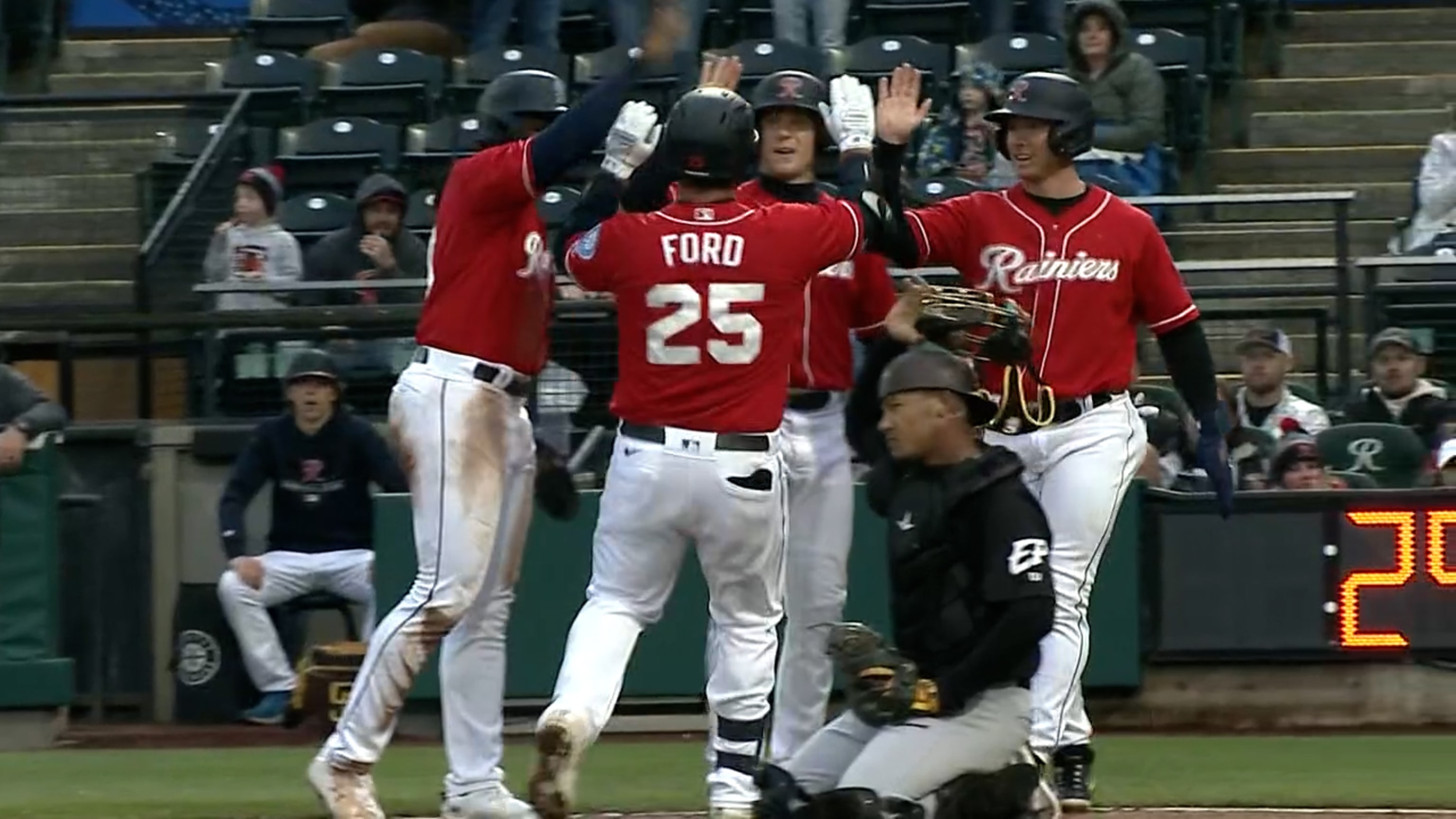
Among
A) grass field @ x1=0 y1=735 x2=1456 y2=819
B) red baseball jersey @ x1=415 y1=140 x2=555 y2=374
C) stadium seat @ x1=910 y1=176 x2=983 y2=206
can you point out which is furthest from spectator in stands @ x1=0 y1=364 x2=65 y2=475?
red baseball jersey @ x1=415 y1=140 x2=555 y2=374

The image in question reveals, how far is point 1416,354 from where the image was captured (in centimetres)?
1096

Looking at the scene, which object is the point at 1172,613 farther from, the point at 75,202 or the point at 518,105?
the point at 75,202

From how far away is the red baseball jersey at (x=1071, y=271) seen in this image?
289 inches

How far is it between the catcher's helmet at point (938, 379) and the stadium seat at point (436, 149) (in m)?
8.01

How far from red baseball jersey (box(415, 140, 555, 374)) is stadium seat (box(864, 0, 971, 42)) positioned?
795cm

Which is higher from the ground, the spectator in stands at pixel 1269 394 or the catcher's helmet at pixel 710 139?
the catcher's helmet at pixel 710 139

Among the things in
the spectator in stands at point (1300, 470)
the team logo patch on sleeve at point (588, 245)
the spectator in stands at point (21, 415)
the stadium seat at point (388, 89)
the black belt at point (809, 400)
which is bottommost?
the spectator in stands at point (1300, 470)

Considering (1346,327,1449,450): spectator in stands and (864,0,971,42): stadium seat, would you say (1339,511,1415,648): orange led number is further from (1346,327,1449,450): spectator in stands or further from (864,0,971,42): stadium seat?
(864,0,971,42): stadium seat

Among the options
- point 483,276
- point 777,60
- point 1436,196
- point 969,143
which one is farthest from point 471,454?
point 777,60

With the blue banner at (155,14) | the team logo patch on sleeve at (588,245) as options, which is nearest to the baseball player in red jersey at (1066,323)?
the team logo patch on sleeve at (588,245)

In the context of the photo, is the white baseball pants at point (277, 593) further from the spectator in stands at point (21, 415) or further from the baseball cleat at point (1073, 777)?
the baseball cleat at point (1073, 777)

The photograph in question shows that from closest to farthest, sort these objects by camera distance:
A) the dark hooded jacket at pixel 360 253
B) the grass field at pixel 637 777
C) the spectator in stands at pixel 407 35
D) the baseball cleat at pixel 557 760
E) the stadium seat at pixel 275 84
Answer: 1. the baseball cleat at pixel 557 760
2. the grass field at pixel 637 777
3. the dark hooded jacket at pixel 360 253
4. the stadium seat at pixel 275 84
5. the spectator in stands at pixel 407 35

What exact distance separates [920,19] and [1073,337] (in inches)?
312

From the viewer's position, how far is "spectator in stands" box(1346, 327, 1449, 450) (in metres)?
10.9
